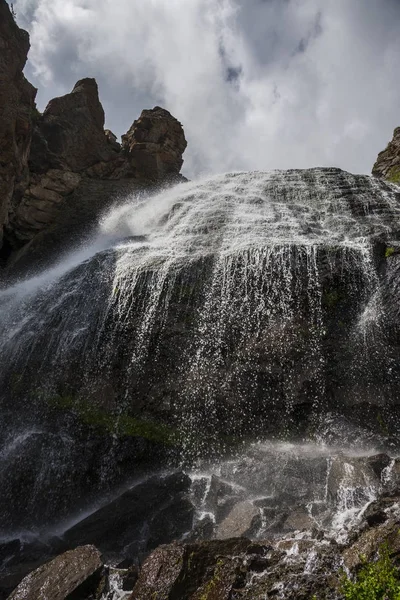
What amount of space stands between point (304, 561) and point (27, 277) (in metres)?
18.4

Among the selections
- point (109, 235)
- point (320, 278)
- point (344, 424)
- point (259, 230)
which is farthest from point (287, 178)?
point (344, 424)

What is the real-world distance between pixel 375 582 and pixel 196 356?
345 inches

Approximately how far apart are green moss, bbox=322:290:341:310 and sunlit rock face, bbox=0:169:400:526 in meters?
0.04

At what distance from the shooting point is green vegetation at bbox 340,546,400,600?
445cm

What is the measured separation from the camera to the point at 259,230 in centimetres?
1733

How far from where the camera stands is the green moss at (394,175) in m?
24.7

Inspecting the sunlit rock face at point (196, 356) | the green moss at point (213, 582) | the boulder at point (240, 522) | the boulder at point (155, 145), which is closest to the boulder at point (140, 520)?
the boulder at point (240, 522)

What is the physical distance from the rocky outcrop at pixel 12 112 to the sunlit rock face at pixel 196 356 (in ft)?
27.5

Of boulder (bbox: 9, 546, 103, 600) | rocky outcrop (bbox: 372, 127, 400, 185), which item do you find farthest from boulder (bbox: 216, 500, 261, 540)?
rocky outcrop (bbox: 372, 127, 400, 185)

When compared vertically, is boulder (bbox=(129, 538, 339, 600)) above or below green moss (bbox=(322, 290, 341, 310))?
below

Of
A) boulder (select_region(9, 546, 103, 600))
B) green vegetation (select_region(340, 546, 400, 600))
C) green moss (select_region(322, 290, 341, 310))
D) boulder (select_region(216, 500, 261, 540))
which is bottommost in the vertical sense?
boulder (select_region(9, 546, 103, 600))

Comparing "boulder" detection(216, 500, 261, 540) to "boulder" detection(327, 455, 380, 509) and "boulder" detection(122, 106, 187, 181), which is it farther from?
"boulder" detection(122, 106, 187, 181)

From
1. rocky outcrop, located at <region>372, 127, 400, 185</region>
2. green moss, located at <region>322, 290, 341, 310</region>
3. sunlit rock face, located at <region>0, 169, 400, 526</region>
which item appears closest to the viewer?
sunlit rock face, located at <region>0, 169, 400, 526</region>

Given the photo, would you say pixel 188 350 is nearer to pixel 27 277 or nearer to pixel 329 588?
pixel 329 588
